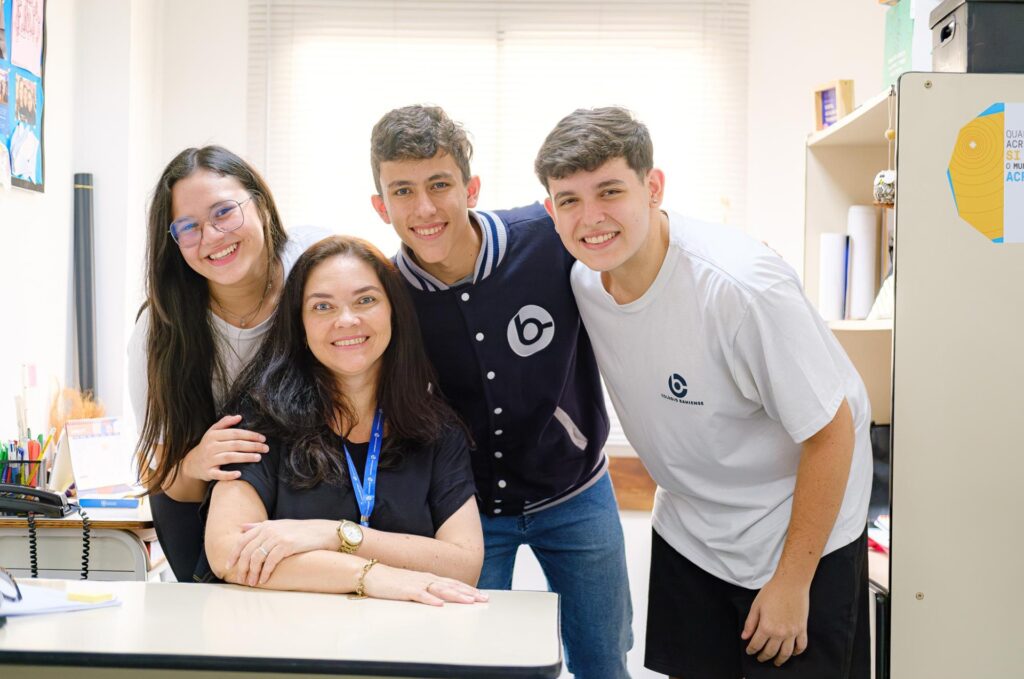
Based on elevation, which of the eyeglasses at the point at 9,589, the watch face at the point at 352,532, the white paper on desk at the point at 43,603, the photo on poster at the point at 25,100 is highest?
the photo on poster at the point at 25,100

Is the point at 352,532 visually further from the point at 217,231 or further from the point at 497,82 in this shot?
the point at 497,82

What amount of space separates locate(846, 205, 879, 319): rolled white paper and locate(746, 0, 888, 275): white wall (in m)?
1.10

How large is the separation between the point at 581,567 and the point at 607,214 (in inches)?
35.7

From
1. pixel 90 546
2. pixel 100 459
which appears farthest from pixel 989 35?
pixel 100 459

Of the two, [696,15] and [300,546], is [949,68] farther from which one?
[696,15]

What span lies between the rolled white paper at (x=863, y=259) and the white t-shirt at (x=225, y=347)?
56.4 inches

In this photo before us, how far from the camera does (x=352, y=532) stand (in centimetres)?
154

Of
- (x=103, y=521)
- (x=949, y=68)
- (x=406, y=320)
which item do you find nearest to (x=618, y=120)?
(x=406, y=320)

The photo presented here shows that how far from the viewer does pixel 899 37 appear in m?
2.15

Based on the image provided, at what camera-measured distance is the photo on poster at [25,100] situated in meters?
2.76

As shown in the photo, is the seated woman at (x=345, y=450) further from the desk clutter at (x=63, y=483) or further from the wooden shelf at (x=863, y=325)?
the wooden shelf at (x=863, y=325)

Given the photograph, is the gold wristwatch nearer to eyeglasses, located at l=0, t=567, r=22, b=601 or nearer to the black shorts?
eyeglasses, located at l=0, t=567, r=22, b=601

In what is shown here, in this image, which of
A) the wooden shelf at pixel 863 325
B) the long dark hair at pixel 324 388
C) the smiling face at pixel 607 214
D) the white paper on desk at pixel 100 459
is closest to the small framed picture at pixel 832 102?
the wooden shelf at pixel 863 325

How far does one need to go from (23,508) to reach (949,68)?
7.75 ft
